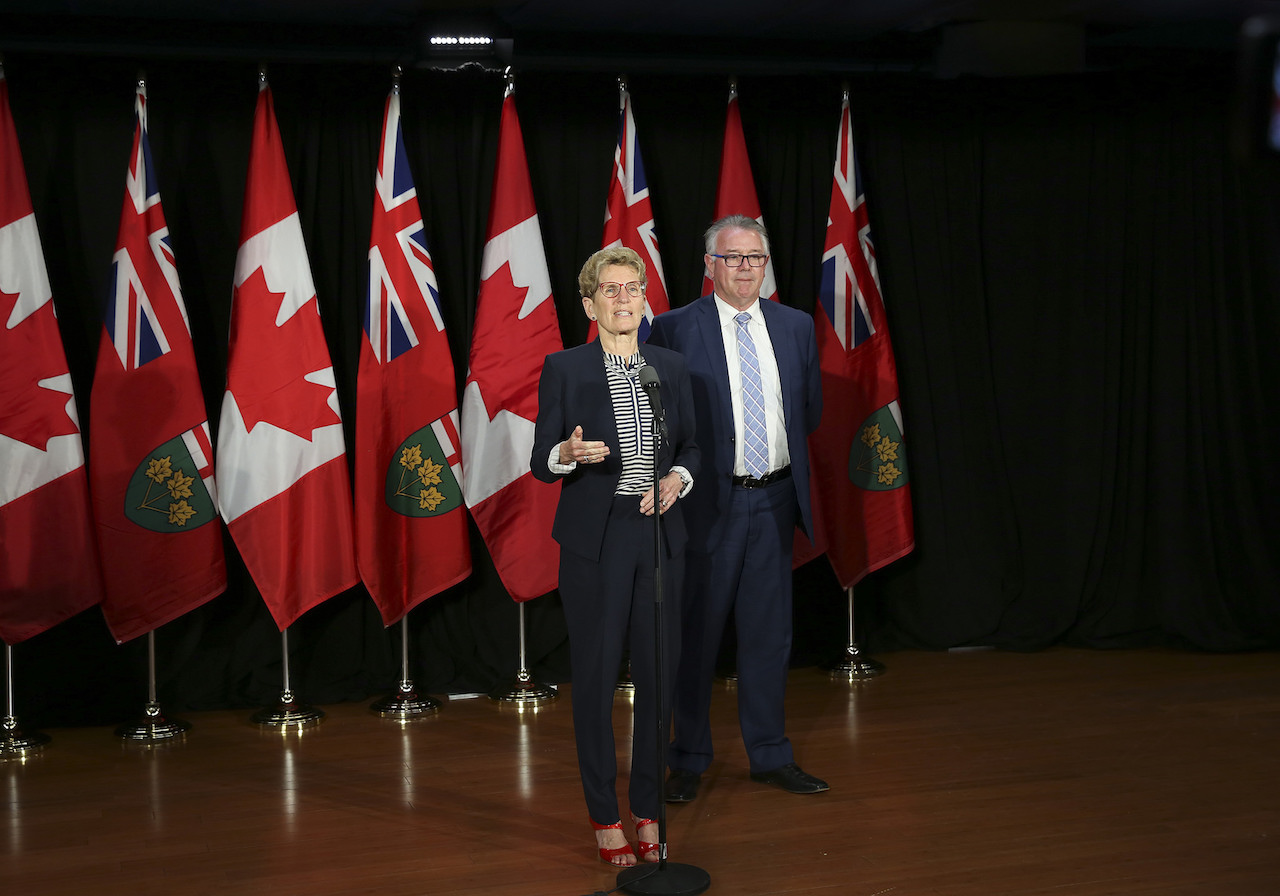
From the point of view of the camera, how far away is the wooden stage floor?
3.46 m

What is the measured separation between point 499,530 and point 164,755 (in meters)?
1.47

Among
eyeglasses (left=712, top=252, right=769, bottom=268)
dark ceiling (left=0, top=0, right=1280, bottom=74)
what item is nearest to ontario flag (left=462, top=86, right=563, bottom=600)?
dark ceiling (left=0, top=0, right=1280, bottom=74)

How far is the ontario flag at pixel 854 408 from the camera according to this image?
5.66 metres

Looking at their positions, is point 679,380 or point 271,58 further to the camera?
point 271,58

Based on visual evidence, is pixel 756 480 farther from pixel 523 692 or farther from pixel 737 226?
pixel 523 692

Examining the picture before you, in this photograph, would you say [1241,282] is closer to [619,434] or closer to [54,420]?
[619,434]

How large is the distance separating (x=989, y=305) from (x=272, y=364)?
329 centimetres

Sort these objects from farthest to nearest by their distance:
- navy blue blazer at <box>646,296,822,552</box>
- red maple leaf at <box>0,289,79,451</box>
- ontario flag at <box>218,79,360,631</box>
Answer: ontario flag at <box>218,79,360,631</box>
red maple leaf at <box>0,289,79,451</box>
navy blue blazer at <box>646,296,822,552</box>

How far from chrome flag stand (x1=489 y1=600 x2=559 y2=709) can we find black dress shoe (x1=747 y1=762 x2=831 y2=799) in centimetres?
138

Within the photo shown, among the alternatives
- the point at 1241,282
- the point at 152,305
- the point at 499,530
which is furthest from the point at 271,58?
the point at 1241,282

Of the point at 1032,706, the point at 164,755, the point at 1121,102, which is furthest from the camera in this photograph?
the point at 1121,102

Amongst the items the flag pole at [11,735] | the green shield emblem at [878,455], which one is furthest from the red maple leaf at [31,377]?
the green shield emblem at [878,455]

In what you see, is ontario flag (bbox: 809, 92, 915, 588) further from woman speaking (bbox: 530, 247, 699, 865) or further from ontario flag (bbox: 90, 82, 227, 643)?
ontario flag (bbox: 90, 82, 227, 643)

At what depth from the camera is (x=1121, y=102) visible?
20.1ft
